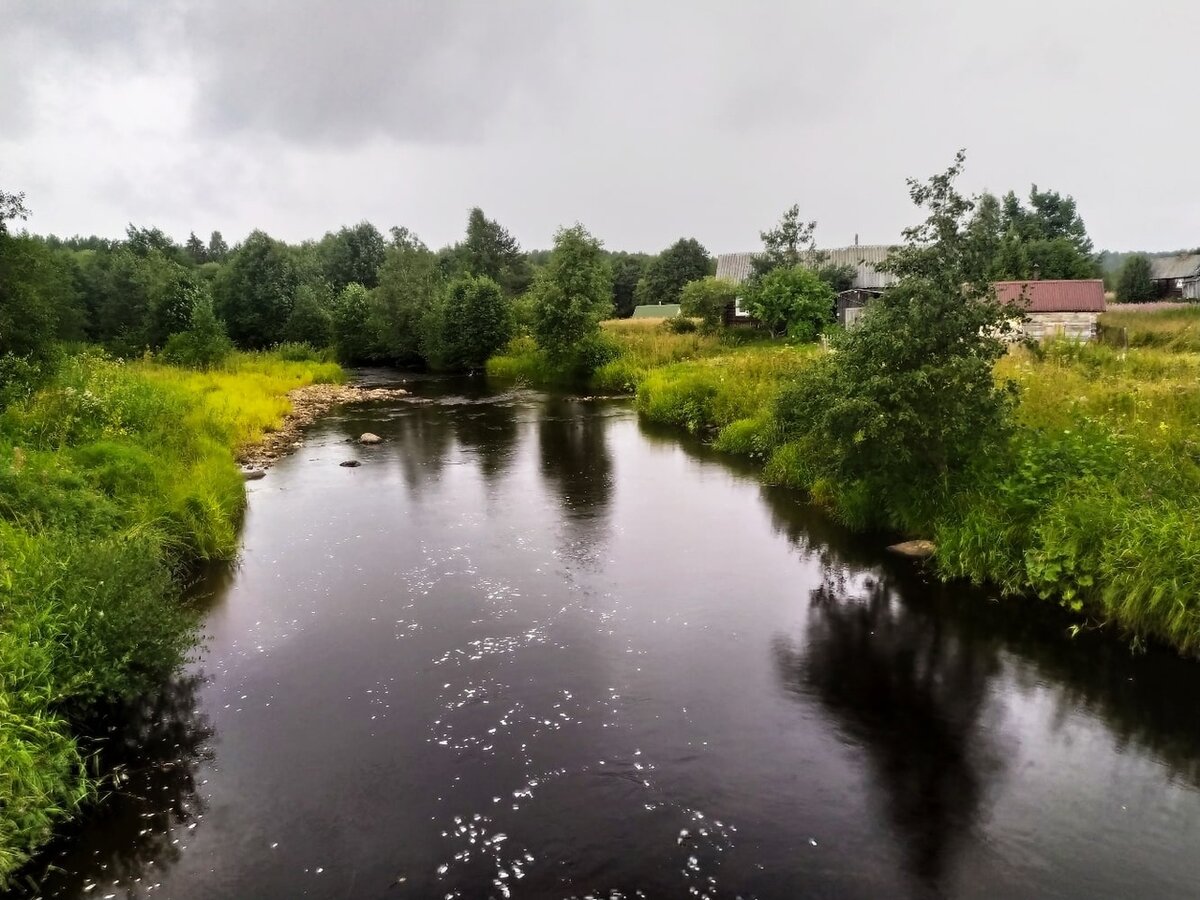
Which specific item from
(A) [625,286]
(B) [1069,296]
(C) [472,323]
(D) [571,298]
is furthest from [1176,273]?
(C) [472,323]

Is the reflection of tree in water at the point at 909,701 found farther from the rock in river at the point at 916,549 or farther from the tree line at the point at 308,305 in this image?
the tree line at the point at 308,305

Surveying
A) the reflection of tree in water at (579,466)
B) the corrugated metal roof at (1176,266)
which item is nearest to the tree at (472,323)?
the reflection of tree in water at (579,466)

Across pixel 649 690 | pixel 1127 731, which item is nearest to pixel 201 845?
pixel 649 690

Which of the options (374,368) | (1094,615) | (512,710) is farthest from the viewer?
(374,368)

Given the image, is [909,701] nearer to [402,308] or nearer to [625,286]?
[402,308]

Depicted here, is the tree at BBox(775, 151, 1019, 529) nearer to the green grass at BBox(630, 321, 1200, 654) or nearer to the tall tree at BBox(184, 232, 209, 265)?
the green grass at BBox(630, 321, 1200, 654)

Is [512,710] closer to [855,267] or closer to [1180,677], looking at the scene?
[1180,677]
